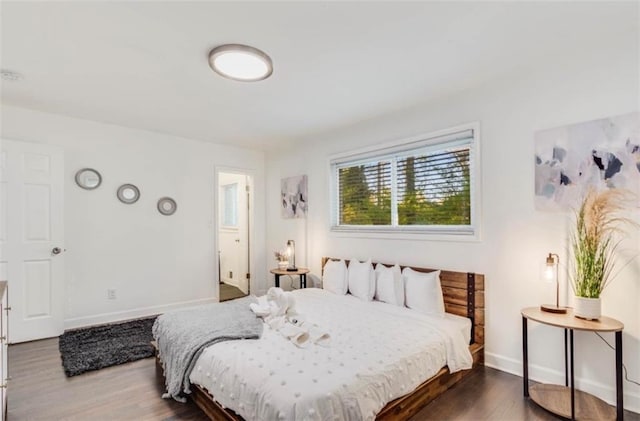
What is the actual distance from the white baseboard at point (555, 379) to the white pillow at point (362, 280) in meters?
1.14

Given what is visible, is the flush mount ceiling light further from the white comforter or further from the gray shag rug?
the gray shag rug

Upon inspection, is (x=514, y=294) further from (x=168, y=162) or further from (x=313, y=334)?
(x=168, y=162)

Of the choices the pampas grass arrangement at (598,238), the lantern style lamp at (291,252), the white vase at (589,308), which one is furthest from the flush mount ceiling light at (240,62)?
the white vase at (589,308)

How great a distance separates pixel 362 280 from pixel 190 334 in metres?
1.76

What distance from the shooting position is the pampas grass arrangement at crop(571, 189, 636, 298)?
2.04 m

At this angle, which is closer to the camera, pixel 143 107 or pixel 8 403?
pixel 8 403

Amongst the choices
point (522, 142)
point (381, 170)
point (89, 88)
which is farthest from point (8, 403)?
point (522, 142)

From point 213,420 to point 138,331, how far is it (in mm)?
2120

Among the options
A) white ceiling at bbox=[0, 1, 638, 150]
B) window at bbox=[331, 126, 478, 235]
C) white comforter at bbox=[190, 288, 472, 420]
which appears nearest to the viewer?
white comforter at bbox=[190, 288, 472, 420]

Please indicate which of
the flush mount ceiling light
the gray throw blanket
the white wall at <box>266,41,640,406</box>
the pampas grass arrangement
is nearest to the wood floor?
the gray throw blanket

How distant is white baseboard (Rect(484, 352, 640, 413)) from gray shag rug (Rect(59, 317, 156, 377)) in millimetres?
3036

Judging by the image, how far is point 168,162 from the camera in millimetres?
4395

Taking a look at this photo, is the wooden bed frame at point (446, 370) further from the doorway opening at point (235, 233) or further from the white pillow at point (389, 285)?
the doorway opening at point (235, 233)

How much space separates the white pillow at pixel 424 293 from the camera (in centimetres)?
280
